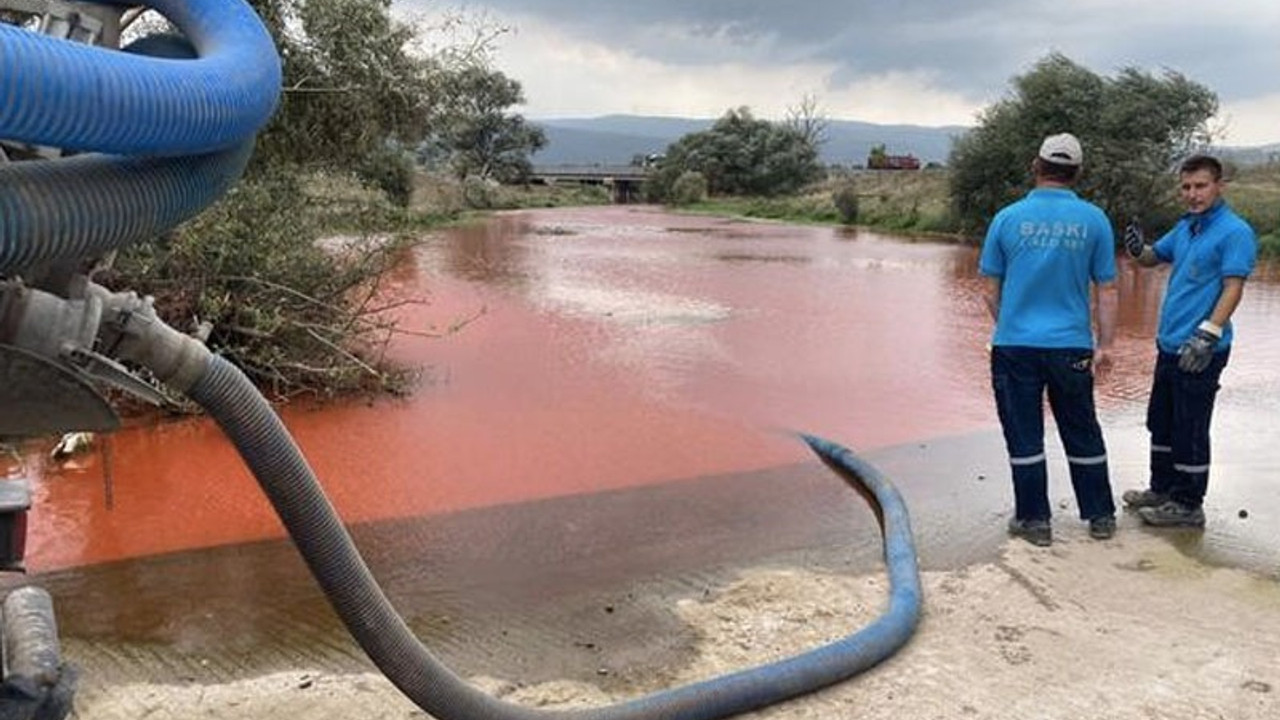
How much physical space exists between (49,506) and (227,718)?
2734 mm

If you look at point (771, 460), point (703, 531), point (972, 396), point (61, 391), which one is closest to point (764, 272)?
point (972, 396)

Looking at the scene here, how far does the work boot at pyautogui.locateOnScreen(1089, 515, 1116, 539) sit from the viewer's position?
4863 millimetres

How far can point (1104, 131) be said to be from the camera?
26812mm

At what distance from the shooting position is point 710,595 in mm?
4336

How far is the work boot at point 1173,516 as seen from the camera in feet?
16.4

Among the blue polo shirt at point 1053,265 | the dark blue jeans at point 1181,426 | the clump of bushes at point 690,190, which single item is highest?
the blue polo shirt at point 1053,265

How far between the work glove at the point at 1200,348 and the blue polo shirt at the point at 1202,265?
0.08 meters

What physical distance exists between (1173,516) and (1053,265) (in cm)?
126

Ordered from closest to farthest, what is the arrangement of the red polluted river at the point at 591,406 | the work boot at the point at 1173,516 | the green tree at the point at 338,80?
the work boot at the point at 1173,516 → the red polluted river at the point at 591,406 → the green tree at the point at 338,80

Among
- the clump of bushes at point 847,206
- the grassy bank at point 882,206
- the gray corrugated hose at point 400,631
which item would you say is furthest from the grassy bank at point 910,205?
the gray corrugated hose at point 400,631

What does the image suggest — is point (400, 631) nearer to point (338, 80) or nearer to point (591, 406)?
point (591, 406)

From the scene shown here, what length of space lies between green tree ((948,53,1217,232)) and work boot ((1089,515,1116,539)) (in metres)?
23.0

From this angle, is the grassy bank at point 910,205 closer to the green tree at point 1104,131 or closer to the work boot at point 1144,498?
the green tree at point 1104,131

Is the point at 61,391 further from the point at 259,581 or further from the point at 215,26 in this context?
the point at 259,581
